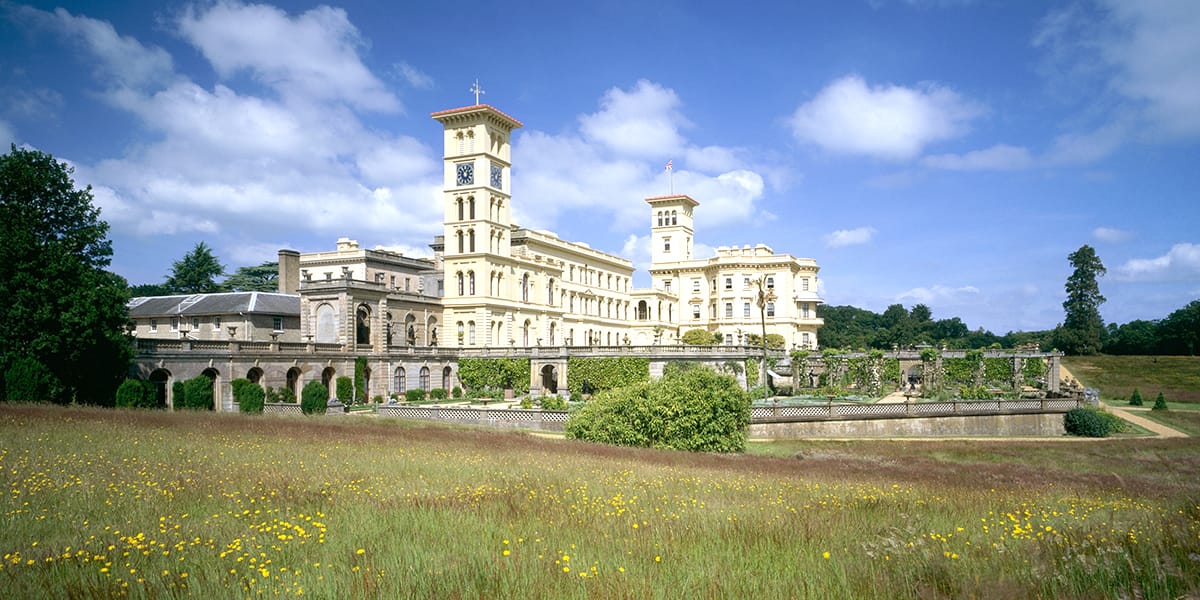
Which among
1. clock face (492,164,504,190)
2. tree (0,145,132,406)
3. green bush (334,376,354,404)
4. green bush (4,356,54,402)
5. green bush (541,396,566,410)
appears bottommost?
green bush (541,396,566,410)

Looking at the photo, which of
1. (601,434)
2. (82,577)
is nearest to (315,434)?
(601,434)

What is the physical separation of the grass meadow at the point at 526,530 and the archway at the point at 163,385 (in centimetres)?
2658

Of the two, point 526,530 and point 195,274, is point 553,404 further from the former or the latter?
point 195,274

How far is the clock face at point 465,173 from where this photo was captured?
66.3m

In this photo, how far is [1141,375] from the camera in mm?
68938

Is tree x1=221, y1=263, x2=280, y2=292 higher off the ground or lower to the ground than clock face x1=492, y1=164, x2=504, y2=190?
lower

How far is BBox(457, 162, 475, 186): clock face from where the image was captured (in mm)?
66312

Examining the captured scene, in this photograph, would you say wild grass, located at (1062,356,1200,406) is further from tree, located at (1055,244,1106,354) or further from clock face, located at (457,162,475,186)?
clock face, located at (457,162,475,186)

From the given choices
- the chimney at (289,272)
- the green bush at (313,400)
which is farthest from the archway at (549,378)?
the chimney at (289,272)

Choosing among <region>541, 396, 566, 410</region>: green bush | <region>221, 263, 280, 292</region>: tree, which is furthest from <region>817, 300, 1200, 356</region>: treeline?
<region>221, 263, 280, 292</region>: tree

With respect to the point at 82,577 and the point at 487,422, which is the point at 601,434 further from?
the point at 82,577

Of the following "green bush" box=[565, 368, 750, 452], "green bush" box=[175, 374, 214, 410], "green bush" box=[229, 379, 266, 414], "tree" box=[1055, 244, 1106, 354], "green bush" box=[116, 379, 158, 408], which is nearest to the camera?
"green bush" box=[565, 368, 750, 452]

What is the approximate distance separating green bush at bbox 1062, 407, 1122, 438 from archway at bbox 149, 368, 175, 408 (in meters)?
47.0

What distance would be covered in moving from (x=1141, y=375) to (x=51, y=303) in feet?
273
